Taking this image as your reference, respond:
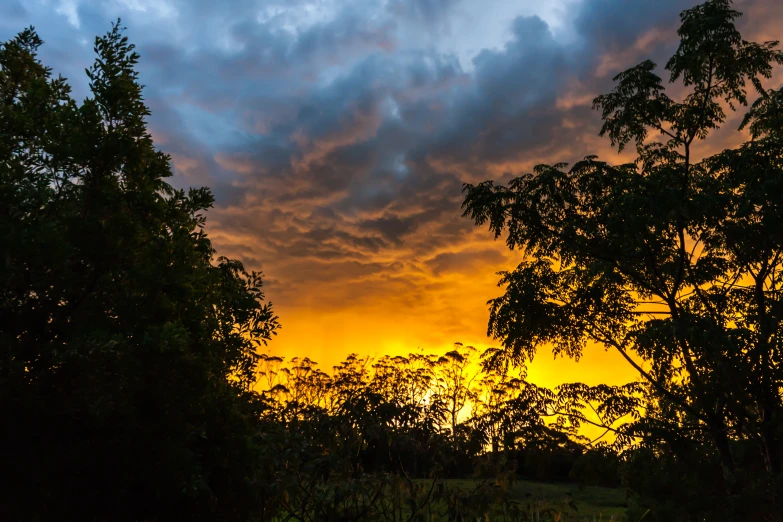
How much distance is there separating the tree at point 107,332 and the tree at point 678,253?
9.57 metres

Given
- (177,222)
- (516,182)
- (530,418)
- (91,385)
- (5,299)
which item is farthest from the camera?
(516,182)

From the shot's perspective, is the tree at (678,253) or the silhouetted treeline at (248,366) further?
the tree at (678,253)

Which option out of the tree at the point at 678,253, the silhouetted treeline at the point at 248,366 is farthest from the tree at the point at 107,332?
the tree at the point at 678,253

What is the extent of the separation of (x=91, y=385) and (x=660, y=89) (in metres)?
17.0

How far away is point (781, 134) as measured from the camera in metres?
13.3

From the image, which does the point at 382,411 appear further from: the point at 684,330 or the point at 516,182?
the point at 516,182

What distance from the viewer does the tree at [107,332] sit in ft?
19.5

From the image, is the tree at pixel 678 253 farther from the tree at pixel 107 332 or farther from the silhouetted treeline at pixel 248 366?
the tree at pixel 107 332

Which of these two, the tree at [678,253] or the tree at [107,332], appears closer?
the tree at [107,332]

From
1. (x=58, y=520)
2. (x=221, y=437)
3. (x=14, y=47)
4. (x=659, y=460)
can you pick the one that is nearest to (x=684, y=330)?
(x=659, y=460)

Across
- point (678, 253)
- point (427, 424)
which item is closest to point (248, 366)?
point (427, 424)

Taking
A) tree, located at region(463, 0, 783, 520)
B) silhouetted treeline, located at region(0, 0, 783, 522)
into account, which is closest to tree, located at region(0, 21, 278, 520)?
silhouetted treeline, located at region(0, 0, 783, 522)

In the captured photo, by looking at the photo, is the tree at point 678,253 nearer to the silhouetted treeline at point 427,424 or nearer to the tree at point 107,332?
the silhouetted treeline at point 427,424

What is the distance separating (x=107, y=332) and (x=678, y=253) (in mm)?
15173
